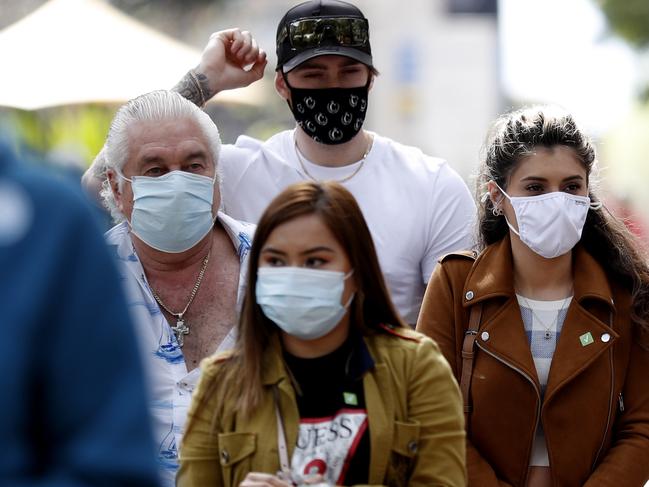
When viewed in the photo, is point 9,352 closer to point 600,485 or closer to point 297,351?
point 297,351

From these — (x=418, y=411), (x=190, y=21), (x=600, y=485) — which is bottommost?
(x=600, y=485)

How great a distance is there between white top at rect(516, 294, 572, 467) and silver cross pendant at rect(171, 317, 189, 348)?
44.7 inches

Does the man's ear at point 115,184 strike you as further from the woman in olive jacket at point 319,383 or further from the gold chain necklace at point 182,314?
the woman in olive jacket at point 319,383

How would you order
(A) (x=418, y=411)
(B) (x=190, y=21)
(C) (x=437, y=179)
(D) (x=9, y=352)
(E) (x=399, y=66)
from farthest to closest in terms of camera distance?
(E) (x=399, y=66) → (B) (x=190, y=21) → (C) (x=437, y=179) → (A) (x=418, y=411) → (D) (x=9, y=352)

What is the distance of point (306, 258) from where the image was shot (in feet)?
10.9

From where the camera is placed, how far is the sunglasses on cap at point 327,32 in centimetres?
467

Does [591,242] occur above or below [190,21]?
below

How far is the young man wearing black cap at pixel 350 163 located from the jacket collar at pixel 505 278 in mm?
381

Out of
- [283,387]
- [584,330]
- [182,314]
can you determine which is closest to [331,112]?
[182,314]

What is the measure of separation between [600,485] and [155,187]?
1.79 m

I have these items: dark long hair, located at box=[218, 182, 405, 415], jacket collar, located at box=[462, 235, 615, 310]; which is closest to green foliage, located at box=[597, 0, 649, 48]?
jacket collar, located at box=[462, 235, 615, 310]

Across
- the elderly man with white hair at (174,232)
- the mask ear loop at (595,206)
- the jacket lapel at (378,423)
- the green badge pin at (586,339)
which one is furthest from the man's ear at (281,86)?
the jacket lapel at (378,423)

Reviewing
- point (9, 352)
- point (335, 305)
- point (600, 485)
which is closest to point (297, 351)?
point (335, 305)

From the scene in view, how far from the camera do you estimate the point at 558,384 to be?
3947 mm
